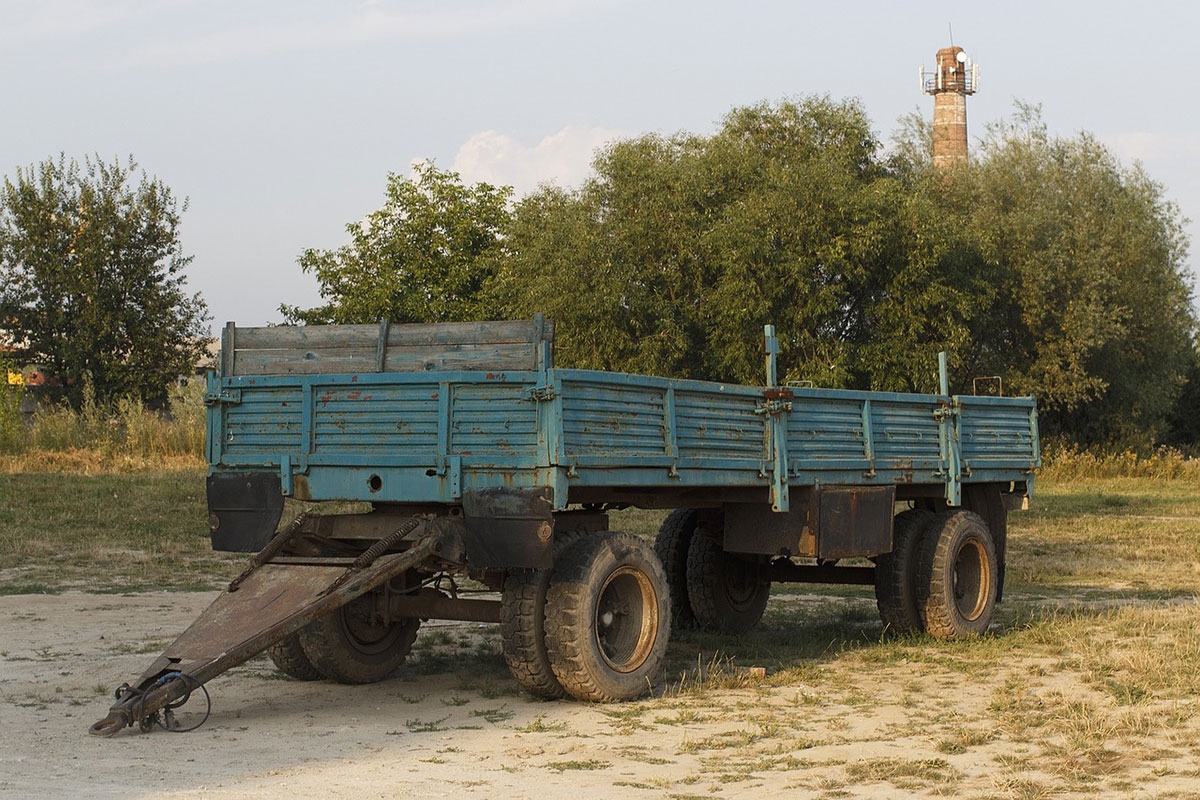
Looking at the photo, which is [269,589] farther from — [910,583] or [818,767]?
[910,583]

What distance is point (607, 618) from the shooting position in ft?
30.9

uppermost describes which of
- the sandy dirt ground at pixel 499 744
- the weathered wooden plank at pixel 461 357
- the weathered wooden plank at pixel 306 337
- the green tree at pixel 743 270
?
the green tree at pixel 743 270

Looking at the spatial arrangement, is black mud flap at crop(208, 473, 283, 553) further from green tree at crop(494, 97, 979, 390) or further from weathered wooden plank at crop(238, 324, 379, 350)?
green tree at crop(494, 97, 979, 390)

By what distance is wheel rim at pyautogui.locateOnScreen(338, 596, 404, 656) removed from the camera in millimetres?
9875

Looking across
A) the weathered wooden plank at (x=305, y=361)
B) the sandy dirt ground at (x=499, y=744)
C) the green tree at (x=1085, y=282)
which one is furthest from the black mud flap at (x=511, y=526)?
the green tree at (x=1085, y=282)

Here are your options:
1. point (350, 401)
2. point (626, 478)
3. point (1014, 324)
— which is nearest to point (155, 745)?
point (350, 401)

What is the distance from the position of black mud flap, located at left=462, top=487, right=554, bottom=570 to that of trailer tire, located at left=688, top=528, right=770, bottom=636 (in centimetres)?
399

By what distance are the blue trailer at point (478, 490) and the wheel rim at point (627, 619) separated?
13mm

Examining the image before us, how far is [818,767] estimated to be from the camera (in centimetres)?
727

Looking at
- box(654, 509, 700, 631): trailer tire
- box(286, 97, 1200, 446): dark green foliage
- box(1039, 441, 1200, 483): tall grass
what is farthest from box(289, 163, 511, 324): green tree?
box(654, 509, 700, 631): trailer tire

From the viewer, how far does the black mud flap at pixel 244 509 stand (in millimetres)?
9305

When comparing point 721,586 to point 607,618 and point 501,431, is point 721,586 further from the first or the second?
point 501,431

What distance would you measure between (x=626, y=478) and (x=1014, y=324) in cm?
3230

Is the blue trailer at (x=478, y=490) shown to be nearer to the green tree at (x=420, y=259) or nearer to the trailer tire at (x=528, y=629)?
the trailer tire at (x=528, y=629)
